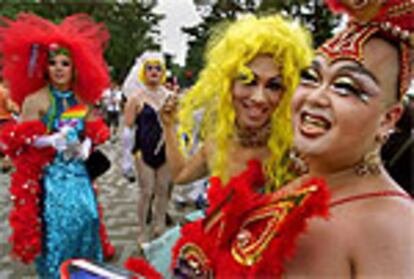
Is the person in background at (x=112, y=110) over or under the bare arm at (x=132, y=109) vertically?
over

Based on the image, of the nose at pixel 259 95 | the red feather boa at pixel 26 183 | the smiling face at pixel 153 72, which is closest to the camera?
the nose at pixel 259 95

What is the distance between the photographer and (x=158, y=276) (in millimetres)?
1405

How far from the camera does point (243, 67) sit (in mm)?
1717

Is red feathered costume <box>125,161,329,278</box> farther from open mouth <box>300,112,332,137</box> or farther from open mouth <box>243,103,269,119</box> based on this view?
open mouth <box>243,103,269,119</box>

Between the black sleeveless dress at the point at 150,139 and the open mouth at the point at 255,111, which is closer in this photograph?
the open mouth at the point at 255,111

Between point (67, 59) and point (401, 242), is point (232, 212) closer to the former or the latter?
→ point (401, 242)

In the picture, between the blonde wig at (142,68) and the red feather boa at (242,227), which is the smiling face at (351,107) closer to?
the red feather boa at (242,227)

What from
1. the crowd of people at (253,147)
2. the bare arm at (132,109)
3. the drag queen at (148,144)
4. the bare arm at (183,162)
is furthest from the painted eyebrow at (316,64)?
the bare arm at (132,109)

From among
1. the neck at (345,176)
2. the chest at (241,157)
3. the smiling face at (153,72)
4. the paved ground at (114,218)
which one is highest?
the smiling face at (153,72)

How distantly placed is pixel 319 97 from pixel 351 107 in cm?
9

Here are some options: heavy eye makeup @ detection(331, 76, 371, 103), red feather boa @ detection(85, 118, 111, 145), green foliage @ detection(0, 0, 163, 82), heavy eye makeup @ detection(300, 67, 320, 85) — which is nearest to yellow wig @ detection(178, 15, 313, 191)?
heavy eye makeup @ detection(300, 67, 320, 85)

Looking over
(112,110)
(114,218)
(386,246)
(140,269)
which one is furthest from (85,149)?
(112,110)

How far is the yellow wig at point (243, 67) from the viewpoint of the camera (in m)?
1.71

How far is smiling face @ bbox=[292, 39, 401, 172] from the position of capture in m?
1.08
